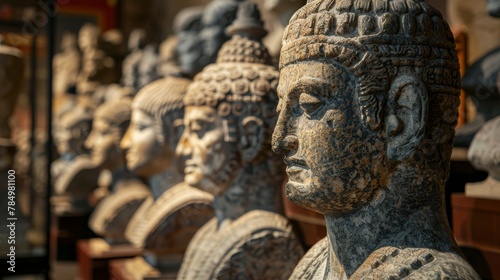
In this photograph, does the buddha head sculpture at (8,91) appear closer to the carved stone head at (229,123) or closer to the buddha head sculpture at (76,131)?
the carved stone head at (229,123)

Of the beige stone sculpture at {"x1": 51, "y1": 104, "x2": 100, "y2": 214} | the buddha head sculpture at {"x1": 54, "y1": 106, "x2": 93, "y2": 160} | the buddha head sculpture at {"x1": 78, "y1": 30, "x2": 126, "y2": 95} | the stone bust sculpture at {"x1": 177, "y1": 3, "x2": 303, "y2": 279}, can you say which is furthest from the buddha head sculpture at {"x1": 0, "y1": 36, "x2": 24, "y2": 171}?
the buddha head sculpture at {"x1": 78, "y1": 30, "x2": 126, "y2": 95}

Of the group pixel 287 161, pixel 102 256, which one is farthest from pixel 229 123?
pixel 102 256

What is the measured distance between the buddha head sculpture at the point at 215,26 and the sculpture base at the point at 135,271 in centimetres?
135

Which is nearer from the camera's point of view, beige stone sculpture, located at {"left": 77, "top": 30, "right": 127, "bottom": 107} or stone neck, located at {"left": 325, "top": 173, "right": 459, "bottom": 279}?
stone neck, located at {"left": 325, "top": 173, "right": 459, "bottom": 279}

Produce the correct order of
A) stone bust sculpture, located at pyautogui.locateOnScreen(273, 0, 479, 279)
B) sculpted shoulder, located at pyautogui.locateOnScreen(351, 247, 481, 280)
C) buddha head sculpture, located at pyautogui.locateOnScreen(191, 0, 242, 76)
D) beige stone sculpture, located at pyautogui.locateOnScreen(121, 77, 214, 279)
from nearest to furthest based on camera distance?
sculpted shoulder, located at pyautogui.locateOnScreen(351, 247, 481, 280), stone bust sculpture, located at pyautogui.locateOnScreen(273, 0, 479, 279), beige stone sculpture, located at pyautogui.locateOnScreen(121, 77, 214, 279), buddha head sculpture, located at pyautogui.locateOnScreen(191, 0, 242, 76)

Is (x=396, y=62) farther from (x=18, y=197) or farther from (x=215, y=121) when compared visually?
(x=18, y=197)

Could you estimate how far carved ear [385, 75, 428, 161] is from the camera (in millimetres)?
1993

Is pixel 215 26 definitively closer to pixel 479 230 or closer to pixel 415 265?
pixel 479 230

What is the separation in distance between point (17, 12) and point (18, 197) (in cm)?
122

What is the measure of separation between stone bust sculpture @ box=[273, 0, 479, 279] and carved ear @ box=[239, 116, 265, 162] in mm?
1002

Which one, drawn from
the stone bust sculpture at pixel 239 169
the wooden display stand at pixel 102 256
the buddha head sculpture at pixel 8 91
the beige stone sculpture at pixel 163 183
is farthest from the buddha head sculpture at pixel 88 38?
the stone bust sculpture at pixel 239 169

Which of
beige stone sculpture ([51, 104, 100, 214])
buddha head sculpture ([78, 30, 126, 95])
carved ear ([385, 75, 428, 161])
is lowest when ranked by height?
beige stone sculpture ([51, 104, 100, 214])

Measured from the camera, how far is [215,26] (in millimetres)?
4742

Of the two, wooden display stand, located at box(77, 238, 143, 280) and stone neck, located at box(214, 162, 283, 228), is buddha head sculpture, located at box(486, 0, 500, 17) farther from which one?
wooden display stand, located at box(77, 238, 143, 280)
